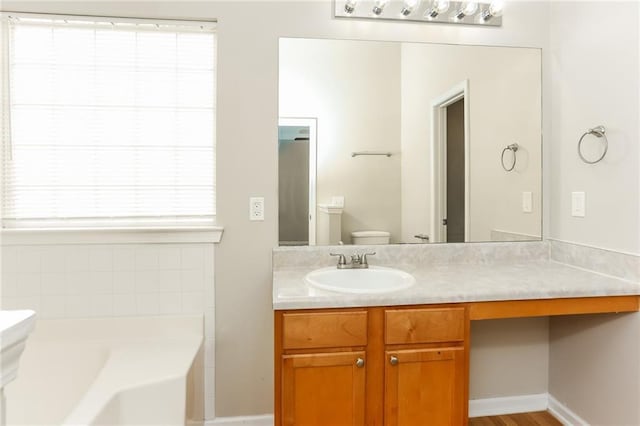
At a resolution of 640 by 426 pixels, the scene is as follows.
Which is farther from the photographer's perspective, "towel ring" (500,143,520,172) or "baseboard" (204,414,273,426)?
"towel ring" (500,143,520,172)

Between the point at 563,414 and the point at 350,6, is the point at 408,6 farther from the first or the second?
the point at 563,414

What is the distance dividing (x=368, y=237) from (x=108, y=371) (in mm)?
1310

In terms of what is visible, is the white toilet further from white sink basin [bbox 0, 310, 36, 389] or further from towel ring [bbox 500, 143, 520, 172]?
white sink basin [bbox 0, 310, 36, 389]

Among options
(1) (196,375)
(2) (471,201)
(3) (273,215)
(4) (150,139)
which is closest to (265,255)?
(3) (273,215)

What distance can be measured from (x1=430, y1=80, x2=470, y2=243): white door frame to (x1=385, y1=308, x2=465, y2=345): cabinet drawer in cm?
64

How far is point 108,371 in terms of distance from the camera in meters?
1.51

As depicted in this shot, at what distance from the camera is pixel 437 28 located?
2025 millimetres

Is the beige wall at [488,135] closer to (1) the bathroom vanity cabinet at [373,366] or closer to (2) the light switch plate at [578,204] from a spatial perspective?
(2) the light switch plate at [578,204]

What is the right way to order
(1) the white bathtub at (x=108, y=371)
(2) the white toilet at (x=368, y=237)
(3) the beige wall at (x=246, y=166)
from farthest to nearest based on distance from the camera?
(2) the white toilet at (x=368, y=237), (3) the beige wall at (x=246, y=166), (1) the white bathtub at (x=108, y=371)

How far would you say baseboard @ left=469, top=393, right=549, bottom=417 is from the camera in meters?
2.08

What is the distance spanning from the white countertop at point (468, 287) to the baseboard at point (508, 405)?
785 mm

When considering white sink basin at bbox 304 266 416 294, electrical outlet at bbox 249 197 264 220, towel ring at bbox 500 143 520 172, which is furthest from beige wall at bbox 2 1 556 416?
towel ring at bbox 500 143 520 172

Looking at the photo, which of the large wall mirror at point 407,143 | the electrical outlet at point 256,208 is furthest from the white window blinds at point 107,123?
the large wall mirror at point 407,143

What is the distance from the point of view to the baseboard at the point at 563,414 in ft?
6.29
